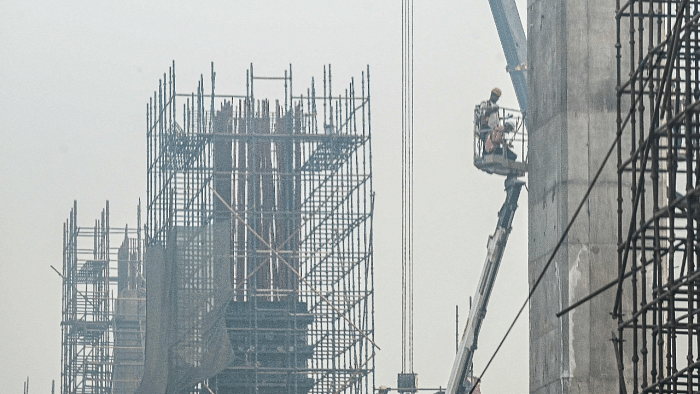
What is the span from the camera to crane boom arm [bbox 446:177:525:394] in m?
27.6

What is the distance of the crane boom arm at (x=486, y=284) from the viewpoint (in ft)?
90.6

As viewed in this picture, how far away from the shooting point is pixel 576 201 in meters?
15.4

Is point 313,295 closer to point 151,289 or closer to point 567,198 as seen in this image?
point 151,289

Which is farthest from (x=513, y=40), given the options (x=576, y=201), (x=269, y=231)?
(x=576, y=201)

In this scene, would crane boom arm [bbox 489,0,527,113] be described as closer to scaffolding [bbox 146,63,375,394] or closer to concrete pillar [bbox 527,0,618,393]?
scaffolding [bbox 146,63,375,394]

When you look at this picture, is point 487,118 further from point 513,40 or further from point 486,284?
point 513,40

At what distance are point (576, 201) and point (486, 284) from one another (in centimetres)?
1340

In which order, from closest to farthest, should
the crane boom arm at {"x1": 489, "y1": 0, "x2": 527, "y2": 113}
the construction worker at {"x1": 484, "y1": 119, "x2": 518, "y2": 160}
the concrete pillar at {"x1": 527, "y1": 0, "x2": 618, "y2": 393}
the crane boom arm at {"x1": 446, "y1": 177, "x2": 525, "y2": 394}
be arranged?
the concrete pillar at {"x1": 527, "y1": 0, "x2": 618, "y2": 393} → the construction worker at {"x1": 484, "y1": 119, "x2": 518, "y2": 160} → the crane boom arm at {"x1": 446, "y1": 177, "x2": 525, "y2": 394} → the crane boom arm at {"x1": 489, "y1": 0, "x2": 527, "y2": 113}

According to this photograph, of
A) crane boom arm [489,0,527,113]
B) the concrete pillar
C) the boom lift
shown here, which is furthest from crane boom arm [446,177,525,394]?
crane boom arm [489,0,527,113]

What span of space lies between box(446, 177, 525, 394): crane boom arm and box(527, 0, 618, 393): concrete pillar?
10.3m

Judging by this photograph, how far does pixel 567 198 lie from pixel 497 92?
403 inches

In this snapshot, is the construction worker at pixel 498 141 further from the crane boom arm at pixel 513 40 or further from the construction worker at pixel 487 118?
the crane boom arm at pixel 513 40

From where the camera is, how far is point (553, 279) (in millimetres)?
15609

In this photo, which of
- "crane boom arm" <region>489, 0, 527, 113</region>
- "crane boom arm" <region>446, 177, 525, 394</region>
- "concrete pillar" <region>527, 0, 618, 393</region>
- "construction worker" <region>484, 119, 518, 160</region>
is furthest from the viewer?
"crane boom arm" <region>489, 0, 527, 113</region>
